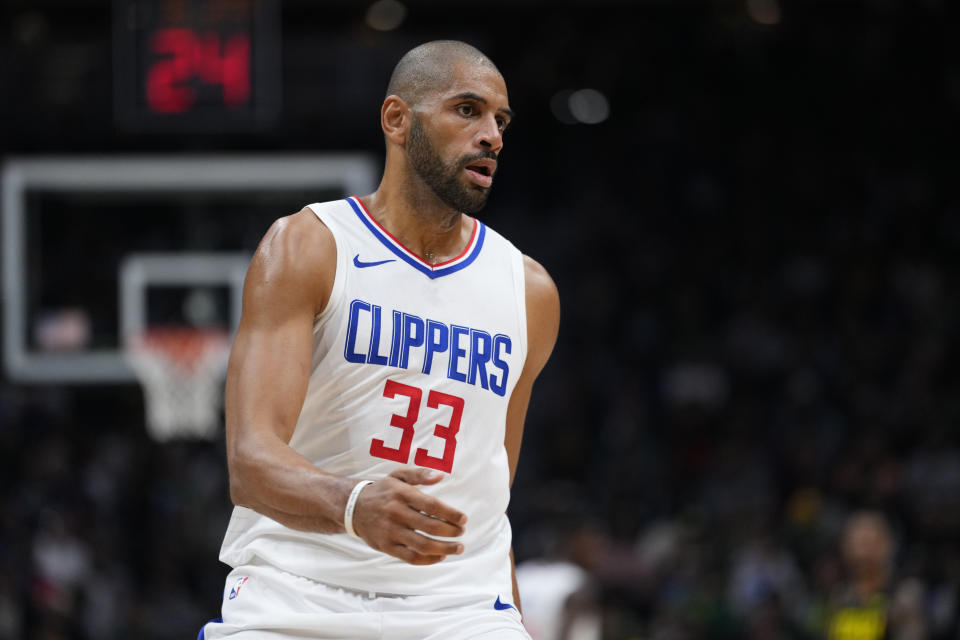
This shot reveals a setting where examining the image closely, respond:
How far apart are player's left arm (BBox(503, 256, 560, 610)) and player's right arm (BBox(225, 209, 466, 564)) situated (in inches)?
25.2

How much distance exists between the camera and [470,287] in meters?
3.63

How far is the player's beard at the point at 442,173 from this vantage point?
3498 millimetres

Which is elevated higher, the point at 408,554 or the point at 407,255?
the point at 407,255

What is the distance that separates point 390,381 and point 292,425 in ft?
1.00

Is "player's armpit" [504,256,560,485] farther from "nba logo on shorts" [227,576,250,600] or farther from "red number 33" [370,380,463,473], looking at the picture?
"nba logo on shorts" [227,576,250,600]

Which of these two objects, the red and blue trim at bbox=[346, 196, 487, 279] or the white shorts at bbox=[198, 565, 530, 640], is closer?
the white shorts at bbox=[198, 565, 530, 640]

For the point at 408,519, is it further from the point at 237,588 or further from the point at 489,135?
the point at 489,135

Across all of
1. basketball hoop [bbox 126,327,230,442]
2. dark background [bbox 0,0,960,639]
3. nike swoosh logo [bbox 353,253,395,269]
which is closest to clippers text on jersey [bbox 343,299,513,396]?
nike swoosh logo [bbox 353,253,395,269]

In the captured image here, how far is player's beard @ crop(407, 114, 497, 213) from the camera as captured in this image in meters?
3.50

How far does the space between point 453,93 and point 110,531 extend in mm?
10848

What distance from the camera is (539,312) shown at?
12.5 ft

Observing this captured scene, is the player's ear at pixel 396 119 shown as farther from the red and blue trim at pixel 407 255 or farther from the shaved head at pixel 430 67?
the red and blue trim at pixel 407 255

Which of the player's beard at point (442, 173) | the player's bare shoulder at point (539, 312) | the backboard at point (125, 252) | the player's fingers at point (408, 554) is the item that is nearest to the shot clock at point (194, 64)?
the backboard at point (125, 252)

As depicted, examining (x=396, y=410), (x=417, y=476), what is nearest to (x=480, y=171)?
(x=396, y=410)
